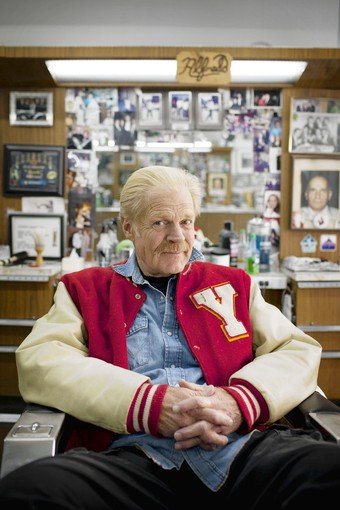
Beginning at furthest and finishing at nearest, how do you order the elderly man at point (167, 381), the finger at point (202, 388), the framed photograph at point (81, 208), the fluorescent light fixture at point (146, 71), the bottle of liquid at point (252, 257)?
the framed photograph at point (81, 208), the bottle of liquid at point (252, 257), the fluorescent light fixture at point (146, 71), the finger at point (202, 388), the elderly man at point (167, 381)

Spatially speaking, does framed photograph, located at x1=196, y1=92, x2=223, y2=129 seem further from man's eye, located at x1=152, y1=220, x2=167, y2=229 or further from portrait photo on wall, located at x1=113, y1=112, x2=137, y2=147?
man's eye, located at x1=152, y1=220, x2=167, y2=229

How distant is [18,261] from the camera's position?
3604 mm

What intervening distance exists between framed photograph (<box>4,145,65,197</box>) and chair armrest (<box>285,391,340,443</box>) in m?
2.58

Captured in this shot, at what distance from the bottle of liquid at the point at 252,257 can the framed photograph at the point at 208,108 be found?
86cm

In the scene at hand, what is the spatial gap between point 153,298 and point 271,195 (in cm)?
213

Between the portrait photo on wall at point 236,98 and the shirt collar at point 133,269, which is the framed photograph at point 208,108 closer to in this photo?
the portrait photo on wall at point 236,98

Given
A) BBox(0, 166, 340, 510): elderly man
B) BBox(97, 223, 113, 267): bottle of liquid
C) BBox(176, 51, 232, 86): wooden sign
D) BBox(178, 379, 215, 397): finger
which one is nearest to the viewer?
BBox(0, 166, 340, 510): elderly man

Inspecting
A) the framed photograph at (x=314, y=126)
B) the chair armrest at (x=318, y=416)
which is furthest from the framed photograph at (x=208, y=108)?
the chair armrest at (x=318, y=416)

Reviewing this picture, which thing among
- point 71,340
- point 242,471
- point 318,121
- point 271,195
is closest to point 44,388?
point 71,340

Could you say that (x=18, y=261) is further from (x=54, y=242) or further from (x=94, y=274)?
(x=94, y=274)

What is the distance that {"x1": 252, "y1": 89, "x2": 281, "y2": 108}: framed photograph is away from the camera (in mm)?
3680

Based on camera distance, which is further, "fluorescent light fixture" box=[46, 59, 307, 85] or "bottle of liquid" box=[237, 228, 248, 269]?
"bottle of liquid" box=[237, 228, 248, 269]

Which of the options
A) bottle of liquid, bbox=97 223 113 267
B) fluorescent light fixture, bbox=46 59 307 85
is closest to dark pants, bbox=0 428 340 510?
bottle of liquid, bbox=97 223 113 267

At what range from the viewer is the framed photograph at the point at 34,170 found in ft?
12.1
